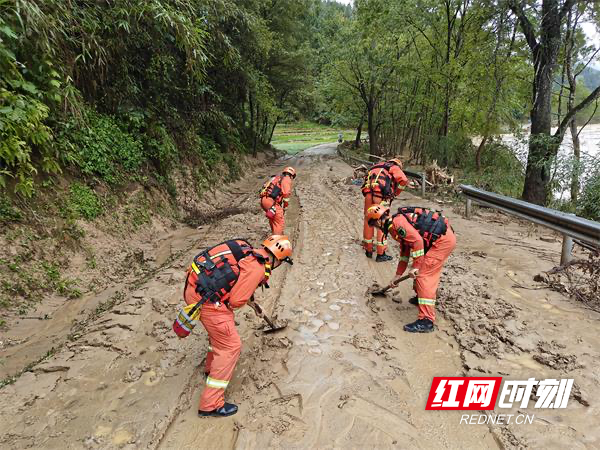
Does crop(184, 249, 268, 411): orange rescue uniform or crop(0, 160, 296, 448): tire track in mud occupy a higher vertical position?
crop(184, 249, 268, 411): orange rescue uniform

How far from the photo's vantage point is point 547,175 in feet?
26.7

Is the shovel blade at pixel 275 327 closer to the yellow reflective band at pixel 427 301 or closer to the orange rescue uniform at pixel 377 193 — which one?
the yellow reflective band at pixel 427 301

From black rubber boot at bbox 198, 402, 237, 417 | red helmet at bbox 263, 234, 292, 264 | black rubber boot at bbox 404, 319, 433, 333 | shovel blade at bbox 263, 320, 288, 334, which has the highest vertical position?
red helmet at bbox 263, 234, 292, 264

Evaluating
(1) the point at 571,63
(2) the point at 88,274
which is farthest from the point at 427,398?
(1) the point at 571,63

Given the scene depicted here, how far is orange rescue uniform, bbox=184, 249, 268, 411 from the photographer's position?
2.90 metres

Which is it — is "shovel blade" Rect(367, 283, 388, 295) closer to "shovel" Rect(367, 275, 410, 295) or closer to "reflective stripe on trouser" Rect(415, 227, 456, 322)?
"shovel" Rect(367, 275, 410, 295)

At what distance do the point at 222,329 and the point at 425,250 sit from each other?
2.68m

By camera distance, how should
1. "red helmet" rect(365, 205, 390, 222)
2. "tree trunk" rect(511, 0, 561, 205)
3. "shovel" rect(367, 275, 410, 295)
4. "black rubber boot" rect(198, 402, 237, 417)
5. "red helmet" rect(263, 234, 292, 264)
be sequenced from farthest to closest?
1. "tree trunk" rect(511, 0, 561, 205)
2. "shovel" rect(367, 275, 410, 295)
3. "red helmet" rect(365, 205, 390, 222)
4. "red helmet" rect(263, 234, 292, 264)
5. "black rubber boot" rect(198, 402, 237, 417)

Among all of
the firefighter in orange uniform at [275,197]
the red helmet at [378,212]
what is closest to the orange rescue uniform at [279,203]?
the firefighter in orange uniform at [275,197]

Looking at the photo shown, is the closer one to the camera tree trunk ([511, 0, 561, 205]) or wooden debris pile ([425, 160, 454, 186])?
tree trunk ([511, 0, 561, 205])

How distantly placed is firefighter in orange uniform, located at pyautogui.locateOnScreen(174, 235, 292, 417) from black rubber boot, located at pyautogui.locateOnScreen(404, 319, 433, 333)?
1.97 metres

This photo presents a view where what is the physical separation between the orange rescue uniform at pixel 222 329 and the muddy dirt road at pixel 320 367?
0.86 feet

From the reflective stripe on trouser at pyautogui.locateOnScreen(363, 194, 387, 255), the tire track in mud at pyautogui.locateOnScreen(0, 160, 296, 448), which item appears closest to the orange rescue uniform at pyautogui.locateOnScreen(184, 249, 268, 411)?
the tire track in mud at pyautogui.locateOnScreen(0, 160, 296, 448)

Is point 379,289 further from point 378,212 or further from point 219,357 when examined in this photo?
point 219,357
